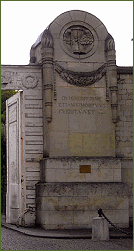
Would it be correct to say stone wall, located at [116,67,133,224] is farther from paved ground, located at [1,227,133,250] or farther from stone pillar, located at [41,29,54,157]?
paved ground, located at [1,227,133,250]

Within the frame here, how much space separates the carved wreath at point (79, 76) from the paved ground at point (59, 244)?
6.21m

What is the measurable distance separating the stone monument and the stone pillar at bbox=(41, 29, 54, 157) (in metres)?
0.04

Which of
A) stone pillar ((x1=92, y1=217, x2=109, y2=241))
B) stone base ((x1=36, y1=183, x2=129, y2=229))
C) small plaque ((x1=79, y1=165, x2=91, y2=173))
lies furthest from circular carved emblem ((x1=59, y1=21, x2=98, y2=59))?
stone pillar ((x1=92, y1=217, x2=109, y2=241))

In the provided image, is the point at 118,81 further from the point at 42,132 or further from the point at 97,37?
the point at 42,132

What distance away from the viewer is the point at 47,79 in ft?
74.1

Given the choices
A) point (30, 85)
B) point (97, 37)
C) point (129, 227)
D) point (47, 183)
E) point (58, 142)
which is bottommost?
point (129, 227)

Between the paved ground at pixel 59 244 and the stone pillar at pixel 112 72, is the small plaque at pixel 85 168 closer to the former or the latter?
the stone pillar at pixel 112 72

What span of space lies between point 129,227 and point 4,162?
47.1 ft

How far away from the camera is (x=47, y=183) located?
866 inches

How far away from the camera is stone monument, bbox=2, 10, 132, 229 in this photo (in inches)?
867

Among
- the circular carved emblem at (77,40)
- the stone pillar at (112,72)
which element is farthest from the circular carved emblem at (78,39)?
the stone pillar at (112,72)

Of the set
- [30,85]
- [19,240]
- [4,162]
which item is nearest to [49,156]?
[30,85]

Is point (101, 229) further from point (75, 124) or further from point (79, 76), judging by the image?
point (79, 76)

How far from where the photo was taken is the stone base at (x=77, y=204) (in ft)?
71.1
